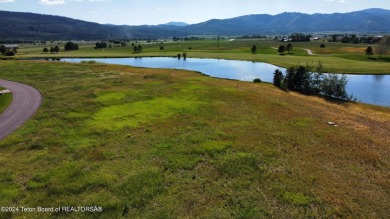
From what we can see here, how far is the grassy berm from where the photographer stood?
22.4 metres

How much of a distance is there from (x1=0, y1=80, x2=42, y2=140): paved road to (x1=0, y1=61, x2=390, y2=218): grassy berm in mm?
2191

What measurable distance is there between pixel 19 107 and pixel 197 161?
37457 millimetres

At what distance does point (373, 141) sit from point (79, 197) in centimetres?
3562

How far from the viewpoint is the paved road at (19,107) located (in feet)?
130

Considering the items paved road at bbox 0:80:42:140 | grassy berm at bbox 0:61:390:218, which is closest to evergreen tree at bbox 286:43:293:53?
grassy berm at bbox 0:61:390:218

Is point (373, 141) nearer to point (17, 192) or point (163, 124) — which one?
point (163, 124)

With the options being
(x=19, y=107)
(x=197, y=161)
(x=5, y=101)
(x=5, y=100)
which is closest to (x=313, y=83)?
(x=197, y=161)

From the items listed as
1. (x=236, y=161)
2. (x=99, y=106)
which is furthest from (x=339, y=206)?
(x=99, y=106)

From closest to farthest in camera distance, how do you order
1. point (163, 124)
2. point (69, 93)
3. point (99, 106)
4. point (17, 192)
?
point (17, 192), point (163, 124), point (99, 106), point (69, 93)

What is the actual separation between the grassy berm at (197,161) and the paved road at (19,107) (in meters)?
2.19

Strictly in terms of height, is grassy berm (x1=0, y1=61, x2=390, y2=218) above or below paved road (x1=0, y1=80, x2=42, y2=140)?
below

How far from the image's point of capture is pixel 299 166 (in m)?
28.8

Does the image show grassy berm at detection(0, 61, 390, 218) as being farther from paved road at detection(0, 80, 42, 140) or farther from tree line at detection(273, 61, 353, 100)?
tree line at detection(273, 61, 353, 100)

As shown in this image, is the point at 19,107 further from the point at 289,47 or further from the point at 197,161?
the point at 289,47
